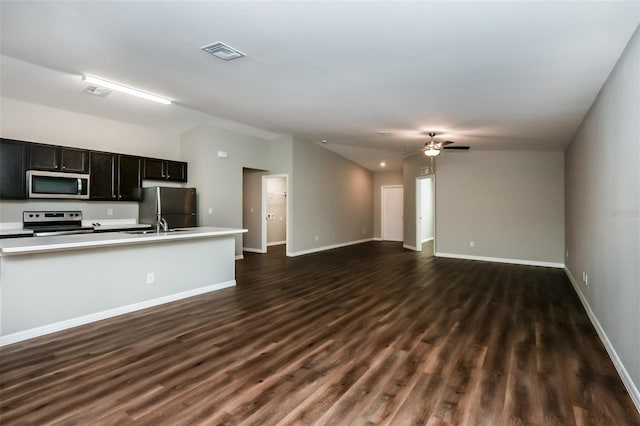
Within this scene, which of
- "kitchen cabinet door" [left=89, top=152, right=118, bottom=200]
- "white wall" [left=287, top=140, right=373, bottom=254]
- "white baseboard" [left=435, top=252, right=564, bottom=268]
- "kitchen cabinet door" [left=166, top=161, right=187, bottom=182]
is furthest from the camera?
Result: "white wall" [left=287, top=140, right=373, bottom=254]

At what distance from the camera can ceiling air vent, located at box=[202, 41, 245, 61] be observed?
2752 millimetres

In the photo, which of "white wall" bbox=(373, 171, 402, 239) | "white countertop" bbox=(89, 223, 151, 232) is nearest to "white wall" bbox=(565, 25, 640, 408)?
"white countertop" bbox=(89, 223, 151, 232)

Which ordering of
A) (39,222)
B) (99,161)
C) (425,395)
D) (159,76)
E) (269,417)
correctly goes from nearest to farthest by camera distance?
(269,417), (425,395), (159,76), (39,222), (99,161)

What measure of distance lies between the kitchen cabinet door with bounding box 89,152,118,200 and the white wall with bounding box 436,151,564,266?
6.63 m

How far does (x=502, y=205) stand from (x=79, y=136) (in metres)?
7.99

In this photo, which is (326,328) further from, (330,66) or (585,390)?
(330,66)

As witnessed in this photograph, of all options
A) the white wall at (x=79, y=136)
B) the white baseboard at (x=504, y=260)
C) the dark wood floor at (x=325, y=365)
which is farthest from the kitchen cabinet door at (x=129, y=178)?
the white baseboard at (x=504, y=260)

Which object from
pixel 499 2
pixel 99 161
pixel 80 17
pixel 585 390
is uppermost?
pixel 80 17

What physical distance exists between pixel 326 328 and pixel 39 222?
455 centimetres

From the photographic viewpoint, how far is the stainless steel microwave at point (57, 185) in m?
4.65

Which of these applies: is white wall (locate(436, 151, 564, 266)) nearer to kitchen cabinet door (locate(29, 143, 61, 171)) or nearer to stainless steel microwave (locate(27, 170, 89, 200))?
stainless steel microwave (locate(27, 170, 89, 200))

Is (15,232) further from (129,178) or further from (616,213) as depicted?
(616,213)

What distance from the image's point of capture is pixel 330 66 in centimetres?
303

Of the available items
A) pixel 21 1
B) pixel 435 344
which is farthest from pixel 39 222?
pixel 435 344
